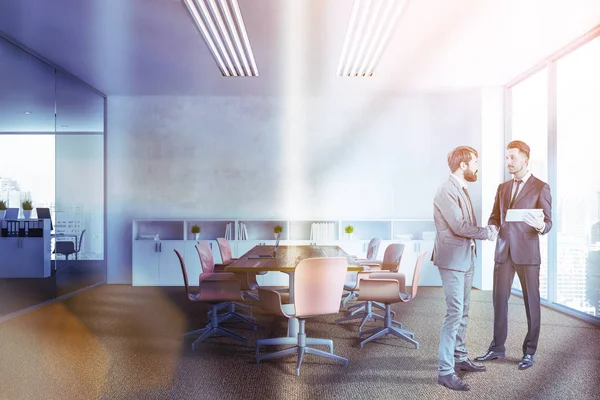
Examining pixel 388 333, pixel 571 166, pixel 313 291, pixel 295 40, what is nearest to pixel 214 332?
pixel 313 291

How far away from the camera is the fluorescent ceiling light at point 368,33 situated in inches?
189

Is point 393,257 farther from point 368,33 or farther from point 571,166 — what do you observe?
point 368,33

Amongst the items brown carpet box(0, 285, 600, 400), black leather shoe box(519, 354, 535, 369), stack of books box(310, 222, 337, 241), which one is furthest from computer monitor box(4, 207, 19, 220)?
black leather shoe box(519, 354, 535, 369)

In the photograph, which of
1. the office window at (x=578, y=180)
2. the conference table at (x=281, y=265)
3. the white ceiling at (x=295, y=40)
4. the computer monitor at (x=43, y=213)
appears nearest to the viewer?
the conference table at (x=281, y=265)

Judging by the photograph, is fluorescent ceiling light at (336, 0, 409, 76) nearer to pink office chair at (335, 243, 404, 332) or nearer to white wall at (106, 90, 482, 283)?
white wall at (106, 90, 482, 283)

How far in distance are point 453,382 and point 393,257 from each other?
268cm

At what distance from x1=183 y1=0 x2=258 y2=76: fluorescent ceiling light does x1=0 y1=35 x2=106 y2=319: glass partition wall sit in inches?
104

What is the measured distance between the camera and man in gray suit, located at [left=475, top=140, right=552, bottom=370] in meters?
3.91

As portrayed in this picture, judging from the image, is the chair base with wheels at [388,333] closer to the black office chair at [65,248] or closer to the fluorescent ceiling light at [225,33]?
the fluorescent ceiling light at [225,33]

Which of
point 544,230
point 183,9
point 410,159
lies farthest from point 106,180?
point 544,230

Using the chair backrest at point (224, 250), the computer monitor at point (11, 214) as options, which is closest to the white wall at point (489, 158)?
the chair backrest at point (224, 250)

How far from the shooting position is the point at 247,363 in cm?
407

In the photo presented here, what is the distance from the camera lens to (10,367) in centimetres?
402

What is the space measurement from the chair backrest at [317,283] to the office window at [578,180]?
12.5ft
